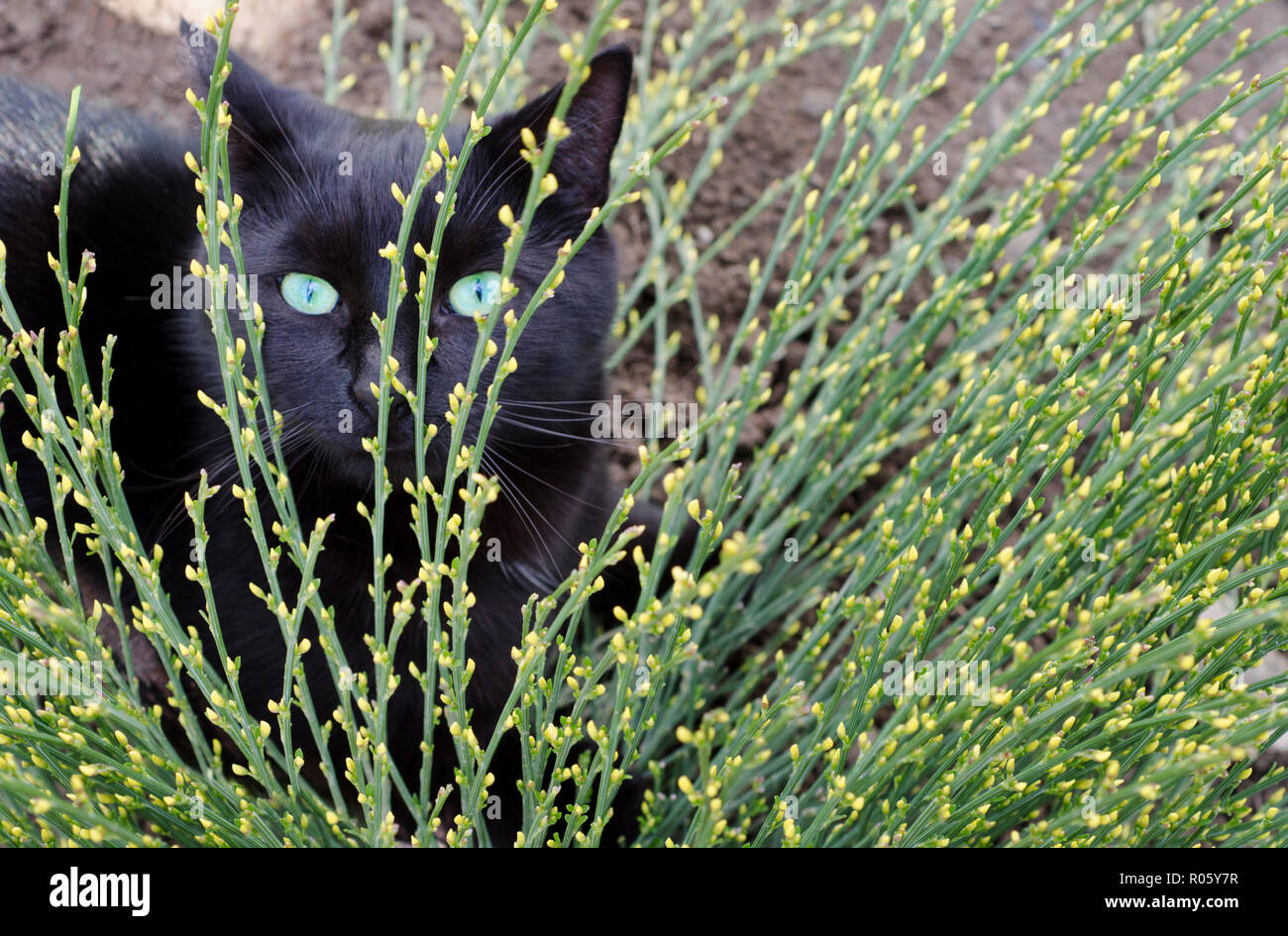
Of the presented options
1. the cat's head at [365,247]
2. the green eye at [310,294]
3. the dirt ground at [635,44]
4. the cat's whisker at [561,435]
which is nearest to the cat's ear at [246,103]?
the cat's head at [365,247]

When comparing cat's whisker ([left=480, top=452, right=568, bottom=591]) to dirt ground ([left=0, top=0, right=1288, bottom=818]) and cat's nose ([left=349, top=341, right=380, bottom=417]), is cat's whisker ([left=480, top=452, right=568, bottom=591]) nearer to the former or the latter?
cat's nose ([left=349, top=341, right=380, bottom=417])

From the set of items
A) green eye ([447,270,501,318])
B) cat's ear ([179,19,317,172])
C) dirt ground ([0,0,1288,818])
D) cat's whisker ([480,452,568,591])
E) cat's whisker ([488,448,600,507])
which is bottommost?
cat's whisker ([480,452,568,591])

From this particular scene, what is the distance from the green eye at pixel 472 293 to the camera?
0.99 metres

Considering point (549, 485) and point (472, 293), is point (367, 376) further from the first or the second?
point (549, 485)

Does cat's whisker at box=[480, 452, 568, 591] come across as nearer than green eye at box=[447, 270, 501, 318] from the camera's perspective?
No

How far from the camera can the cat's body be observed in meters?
0.97

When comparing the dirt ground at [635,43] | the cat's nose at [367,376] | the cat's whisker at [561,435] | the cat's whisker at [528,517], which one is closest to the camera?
the cat's nose at [367,376]

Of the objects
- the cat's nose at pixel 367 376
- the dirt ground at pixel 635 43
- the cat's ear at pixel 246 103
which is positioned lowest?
the cat's nose at pixel 367 376

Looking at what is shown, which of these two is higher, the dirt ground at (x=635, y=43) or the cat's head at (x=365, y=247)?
the dirt ground at (x=635, y=43)

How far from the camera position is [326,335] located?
3.18ft

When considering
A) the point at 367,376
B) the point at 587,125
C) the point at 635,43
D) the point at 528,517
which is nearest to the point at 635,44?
the point at 635,43

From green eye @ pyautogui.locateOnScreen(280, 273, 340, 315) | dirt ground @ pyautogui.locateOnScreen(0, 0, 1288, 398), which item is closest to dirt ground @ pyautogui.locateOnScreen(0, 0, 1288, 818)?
dirt ground @ pyautogui.locateOnScreen(0, 0, 1288, 398)

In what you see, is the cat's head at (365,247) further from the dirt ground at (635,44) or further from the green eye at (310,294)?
the dirt ground at (635,44)
